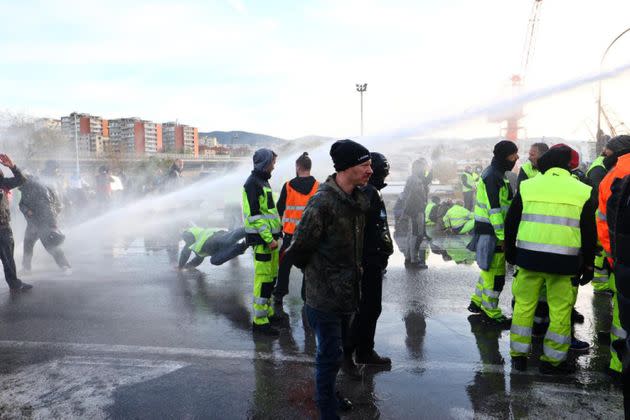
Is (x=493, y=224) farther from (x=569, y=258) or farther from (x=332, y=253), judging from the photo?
(x=332, y=253)

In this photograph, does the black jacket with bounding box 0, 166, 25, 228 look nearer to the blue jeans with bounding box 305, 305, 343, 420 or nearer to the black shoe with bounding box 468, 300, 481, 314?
the blue jeans with bounding box 305, 305, 343, 420

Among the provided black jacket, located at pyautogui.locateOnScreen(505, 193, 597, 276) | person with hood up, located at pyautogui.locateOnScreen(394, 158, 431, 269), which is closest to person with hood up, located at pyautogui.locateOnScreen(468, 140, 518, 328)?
black jacket, located at pyautogui.locateOnScreen(505, 193, 597, 276)

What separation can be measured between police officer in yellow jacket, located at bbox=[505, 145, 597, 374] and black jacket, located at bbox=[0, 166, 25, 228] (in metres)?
6.89

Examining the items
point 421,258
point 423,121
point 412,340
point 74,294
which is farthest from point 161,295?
point 423,121

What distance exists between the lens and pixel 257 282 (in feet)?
17.0

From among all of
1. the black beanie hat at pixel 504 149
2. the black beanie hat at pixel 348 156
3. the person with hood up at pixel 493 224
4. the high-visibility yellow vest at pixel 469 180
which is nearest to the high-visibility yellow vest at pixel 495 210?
the person with hood up at pixel 493 224

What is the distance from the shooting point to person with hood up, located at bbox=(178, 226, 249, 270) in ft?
24.1

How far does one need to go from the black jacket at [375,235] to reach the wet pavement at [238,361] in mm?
995

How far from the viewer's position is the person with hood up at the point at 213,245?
7331mm

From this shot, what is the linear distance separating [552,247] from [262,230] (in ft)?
8.90

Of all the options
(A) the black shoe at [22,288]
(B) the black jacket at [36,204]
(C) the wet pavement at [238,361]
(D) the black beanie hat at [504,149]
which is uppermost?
(D) the black beanie hat at [504,149]

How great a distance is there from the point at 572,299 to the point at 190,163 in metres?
97.2

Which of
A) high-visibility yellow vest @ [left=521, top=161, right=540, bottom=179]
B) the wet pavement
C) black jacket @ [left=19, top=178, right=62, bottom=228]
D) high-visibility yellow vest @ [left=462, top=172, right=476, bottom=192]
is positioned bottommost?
the wet pavement

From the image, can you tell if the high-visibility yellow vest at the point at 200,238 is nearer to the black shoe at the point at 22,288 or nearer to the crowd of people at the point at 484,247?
the crowd of people at the point at 484,247
